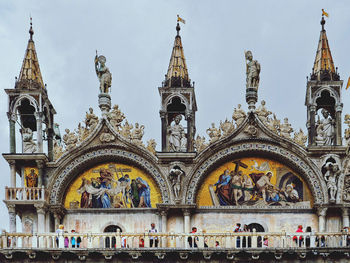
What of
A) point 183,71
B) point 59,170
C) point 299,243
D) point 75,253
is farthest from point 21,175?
point 299,243

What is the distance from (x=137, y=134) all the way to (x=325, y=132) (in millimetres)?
5436

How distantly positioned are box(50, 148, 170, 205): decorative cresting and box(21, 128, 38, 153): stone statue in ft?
3.40

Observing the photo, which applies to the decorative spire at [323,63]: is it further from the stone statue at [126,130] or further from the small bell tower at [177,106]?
the stone statue at [126,130]

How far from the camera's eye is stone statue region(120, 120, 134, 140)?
110 ft

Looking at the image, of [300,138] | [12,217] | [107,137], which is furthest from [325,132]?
[12,217]

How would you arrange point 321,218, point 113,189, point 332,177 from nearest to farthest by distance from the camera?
point 321,218 → point 332,177 → point 113,189

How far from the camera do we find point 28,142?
111 feet

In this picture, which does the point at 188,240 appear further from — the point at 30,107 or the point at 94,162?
the point at 30,107

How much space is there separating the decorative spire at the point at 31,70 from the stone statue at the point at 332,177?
28.6ft

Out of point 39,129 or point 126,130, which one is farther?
point 126,130

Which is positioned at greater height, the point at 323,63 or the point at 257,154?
the point at 323,63

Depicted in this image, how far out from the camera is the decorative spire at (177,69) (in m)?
33.9

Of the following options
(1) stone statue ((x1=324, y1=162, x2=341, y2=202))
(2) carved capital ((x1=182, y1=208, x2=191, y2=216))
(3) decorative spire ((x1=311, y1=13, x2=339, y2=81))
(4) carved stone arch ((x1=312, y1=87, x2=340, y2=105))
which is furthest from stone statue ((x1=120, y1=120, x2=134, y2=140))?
(1) stone statue ((x1=324, y1=162, x2=341, y2=202))

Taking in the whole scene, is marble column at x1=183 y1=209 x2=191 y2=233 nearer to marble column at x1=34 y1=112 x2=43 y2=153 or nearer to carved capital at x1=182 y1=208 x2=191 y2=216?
carved capital at x1=182 y1=208 x2=191 y2=216
